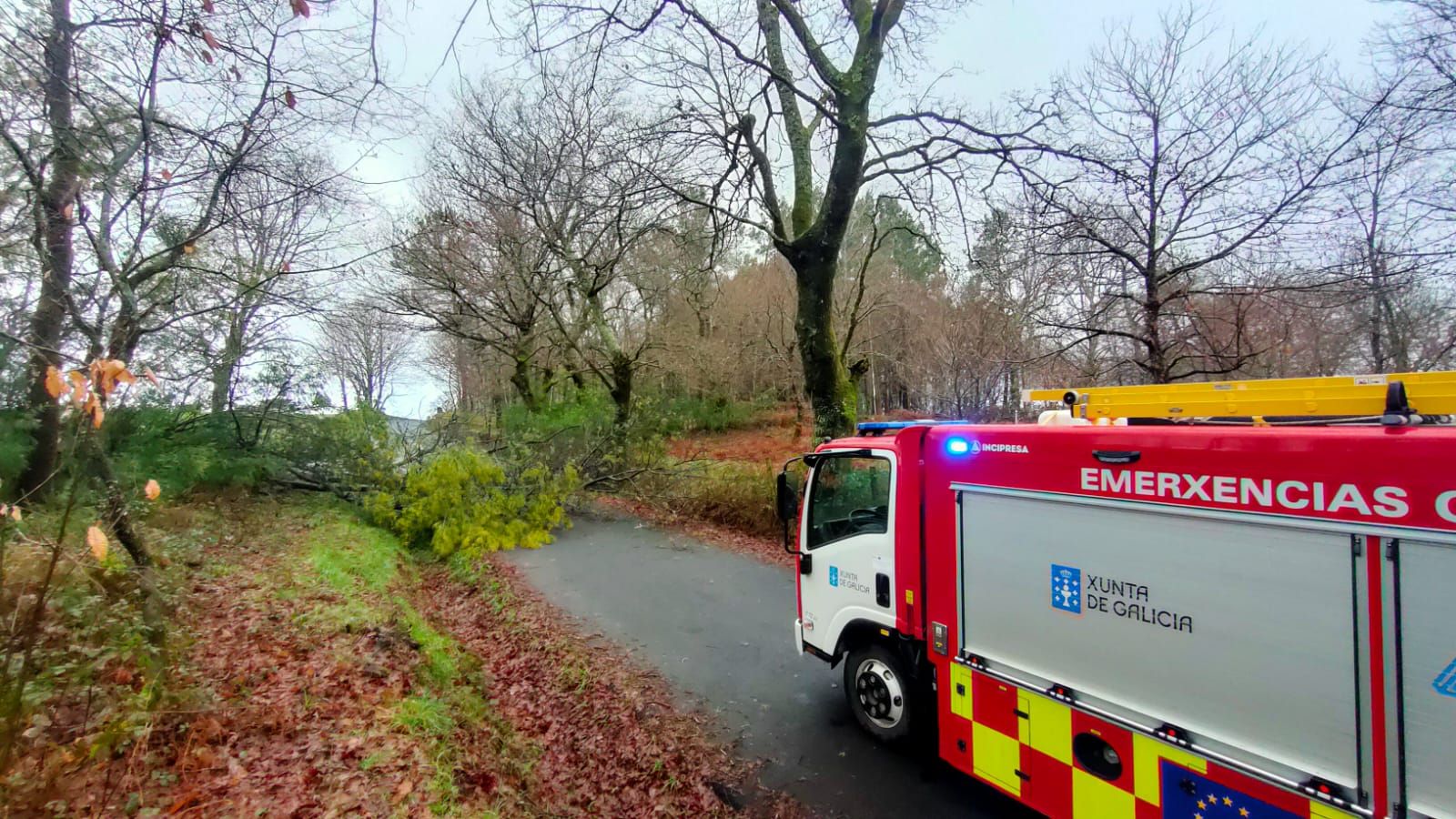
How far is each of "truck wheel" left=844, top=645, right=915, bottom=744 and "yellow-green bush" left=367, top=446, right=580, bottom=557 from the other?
8.07 m

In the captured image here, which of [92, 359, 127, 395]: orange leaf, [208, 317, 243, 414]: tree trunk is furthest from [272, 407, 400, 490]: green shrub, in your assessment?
[92, 359, 127, 395]: orange leaf

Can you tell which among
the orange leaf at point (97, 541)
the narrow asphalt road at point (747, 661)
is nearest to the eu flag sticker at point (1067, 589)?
the narrow asphalt road at point (747, 661)

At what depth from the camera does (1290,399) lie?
3311 mm

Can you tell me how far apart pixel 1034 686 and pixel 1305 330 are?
44.8 ft

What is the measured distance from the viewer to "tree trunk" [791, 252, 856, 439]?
10242 millimetres

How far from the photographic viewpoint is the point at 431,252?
18.8 meters

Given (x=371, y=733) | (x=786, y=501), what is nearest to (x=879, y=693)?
(x=786, y=501)

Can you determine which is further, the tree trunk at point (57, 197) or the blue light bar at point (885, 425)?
the tree trunk at point (57, 197)

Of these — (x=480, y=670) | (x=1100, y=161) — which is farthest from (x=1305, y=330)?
(x=480, y=670)

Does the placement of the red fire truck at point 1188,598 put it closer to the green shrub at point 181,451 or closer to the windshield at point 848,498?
the windshield at point 848,498

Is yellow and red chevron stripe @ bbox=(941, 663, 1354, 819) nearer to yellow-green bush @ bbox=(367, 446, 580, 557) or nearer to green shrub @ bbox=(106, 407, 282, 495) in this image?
yellow-green bush @ bbox=(367, 446, 580, 557)

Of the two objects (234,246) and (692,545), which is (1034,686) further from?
(234,246)

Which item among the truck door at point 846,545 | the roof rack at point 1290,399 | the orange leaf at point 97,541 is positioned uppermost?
the roof rack at point 1290,399

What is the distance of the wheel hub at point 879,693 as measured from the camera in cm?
442
